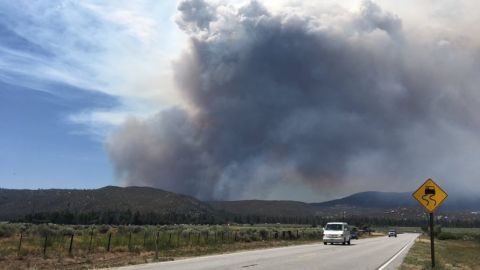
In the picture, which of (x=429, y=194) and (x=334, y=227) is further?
(x=334, y=227)

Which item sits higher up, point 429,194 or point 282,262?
point 429,194

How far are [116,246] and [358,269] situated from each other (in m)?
21.4

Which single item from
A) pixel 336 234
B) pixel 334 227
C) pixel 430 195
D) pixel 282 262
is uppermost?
pixel 430 195

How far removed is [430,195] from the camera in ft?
72.6

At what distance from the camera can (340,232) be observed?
5031 centimetres

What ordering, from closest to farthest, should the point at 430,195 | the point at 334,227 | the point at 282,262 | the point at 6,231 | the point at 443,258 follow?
the point at 430,195
the point at 282,262
the point at 443,258
the point at 6,231
the point at 334,227

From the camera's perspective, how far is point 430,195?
72.6 ft

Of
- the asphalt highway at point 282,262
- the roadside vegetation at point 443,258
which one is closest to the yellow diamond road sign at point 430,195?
the roadside vegetation at point 443,258

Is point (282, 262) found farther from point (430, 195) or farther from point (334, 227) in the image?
point (334, 227)

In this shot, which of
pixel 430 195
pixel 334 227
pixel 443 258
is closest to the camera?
pixel 430 195

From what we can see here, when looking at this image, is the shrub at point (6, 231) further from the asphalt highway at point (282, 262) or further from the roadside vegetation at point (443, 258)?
the roadside vegetation at point (443, 258)

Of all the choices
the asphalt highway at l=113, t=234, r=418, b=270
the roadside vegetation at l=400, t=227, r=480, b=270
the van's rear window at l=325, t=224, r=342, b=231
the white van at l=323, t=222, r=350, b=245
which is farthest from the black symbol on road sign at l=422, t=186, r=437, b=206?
the van's rear window at l=325, t=224, r=342, b=231

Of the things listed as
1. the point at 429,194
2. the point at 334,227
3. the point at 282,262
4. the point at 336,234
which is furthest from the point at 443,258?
the point at 282,262

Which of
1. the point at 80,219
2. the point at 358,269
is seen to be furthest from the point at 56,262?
the point at 80,219
